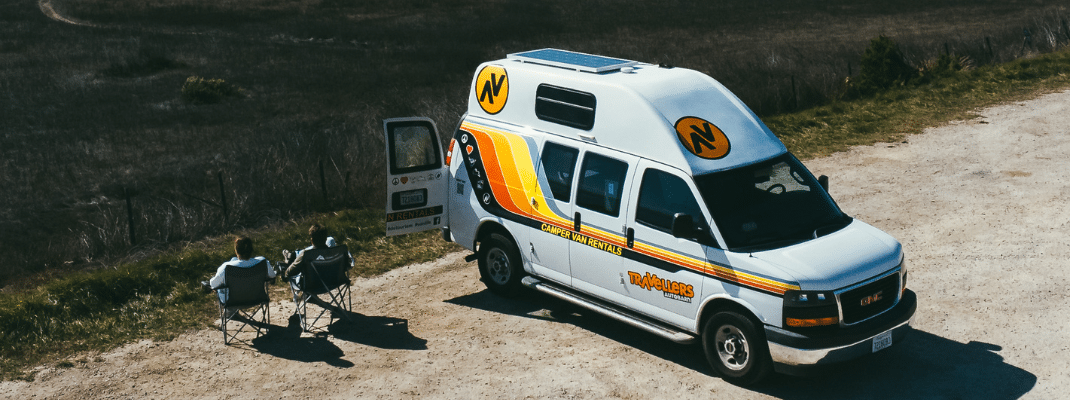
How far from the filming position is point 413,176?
36.6 ft

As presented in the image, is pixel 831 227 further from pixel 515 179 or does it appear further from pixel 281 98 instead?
pixel 281 98

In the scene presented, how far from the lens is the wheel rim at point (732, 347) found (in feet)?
27.9

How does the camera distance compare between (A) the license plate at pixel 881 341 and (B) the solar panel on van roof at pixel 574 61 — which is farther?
(B) the solar panel on van roof at pixel 574 61

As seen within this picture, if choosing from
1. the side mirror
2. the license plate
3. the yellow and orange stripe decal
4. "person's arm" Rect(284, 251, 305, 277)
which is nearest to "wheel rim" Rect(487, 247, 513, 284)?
the yellow and orange stripe decal

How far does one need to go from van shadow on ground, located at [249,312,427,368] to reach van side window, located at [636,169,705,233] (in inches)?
113

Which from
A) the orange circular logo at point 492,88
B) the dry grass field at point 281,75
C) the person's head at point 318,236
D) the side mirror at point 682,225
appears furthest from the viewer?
the dry grass field at point 281,75

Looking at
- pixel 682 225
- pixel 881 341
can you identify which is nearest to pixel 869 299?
pixel 881 341

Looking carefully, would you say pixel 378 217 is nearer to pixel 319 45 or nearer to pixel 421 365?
pixel 421 365

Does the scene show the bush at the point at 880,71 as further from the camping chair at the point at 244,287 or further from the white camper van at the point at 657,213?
the camping chair at the point at 244,287

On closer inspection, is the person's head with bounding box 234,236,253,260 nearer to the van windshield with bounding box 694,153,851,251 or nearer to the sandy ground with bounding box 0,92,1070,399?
the sandy ground with bounding box 0,92,1070,399

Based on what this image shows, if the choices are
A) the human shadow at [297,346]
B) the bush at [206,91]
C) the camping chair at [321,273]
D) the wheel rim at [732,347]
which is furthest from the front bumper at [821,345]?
the bush at [206,91]

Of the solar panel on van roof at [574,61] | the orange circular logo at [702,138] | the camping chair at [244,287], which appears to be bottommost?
the camping chair at [244,287]

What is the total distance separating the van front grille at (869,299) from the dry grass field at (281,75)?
927 cm

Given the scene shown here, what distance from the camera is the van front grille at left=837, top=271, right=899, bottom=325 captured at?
817 cm
